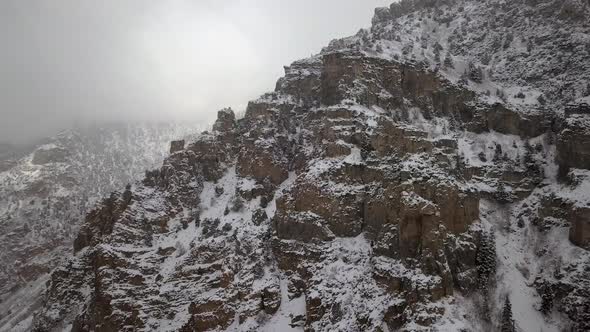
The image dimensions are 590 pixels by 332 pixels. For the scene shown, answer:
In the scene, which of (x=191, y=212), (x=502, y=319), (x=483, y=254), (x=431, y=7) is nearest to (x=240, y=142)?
(x=191, y=212)

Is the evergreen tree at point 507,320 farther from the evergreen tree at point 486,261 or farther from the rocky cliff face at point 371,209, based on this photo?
the evergreen tree at point 486,261

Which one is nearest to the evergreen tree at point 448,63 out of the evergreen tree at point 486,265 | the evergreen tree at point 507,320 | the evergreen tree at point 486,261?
the evergreen tree at point 486,265

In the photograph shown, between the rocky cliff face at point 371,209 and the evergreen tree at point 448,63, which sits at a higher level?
the evergreen tree at point 448,63

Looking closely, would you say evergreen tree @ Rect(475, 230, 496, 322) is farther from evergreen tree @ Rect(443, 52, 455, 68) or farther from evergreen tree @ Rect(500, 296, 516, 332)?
evergreen tree @ Rect(443, 52, 455, 68)

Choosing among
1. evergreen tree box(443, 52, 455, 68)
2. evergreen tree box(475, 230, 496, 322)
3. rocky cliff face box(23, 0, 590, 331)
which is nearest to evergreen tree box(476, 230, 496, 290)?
evergreen tree box(475, 230, 496, 322)

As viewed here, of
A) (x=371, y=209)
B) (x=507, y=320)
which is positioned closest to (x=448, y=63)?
(x=371, y=209)

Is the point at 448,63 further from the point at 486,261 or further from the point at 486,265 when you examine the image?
the point at 486,265

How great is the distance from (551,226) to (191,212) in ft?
215

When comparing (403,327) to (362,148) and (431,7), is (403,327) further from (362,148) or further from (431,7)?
(431,7)

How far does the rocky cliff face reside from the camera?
83.6 meters

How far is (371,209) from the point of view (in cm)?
9312

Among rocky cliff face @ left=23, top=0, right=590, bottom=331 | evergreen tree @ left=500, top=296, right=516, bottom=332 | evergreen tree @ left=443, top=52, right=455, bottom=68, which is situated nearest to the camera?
evergreen tree @ left=500, top=296, right=516, bottom=332

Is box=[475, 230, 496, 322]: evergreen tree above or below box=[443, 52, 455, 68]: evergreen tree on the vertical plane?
below

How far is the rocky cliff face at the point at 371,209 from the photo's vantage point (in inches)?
3292
